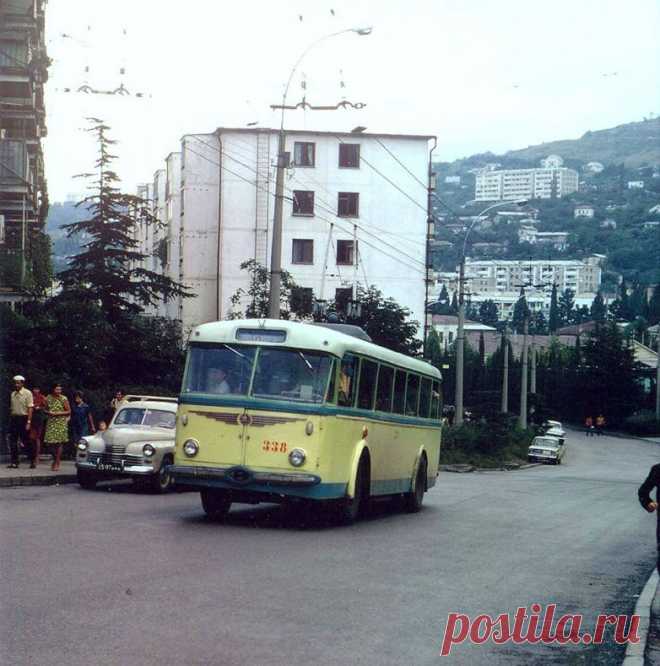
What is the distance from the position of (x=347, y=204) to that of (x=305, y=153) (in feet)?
12.5

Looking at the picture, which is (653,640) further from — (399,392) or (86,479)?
(86,479)

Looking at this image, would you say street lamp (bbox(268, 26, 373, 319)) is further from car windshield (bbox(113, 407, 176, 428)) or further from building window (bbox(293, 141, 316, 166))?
building window (bbox(293, 141, 316, 166))

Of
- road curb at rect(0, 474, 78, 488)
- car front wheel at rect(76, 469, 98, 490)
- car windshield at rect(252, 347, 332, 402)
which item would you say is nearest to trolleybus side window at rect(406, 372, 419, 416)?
car windshield at rect(252, 347, 332, 402)

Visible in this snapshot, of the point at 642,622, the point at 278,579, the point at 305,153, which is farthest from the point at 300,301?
the point at 642,622

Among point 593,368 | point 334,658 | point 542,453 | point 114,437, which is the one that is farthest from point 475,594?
point 593,368

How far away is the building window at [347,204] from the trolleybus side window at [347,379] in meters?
56.5

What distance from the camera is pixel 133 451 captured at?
21891 millimetres

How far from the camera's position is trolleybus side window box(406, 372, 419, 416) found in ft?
70.1

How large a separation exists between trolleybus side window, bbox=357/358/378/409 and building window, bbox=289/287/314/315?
87.9 feet

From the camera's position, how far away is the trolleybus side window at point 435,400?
78.1 feet

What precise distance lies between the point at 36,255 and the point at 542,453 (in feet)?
87.0

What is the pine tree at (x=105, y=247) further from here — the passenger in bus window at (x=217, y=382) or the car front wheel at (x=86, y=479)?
the passenger in bus window at (x=217, y=382)

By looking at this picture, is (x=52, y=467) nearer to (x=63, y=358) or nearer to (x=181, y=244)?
(x=63, y=358)

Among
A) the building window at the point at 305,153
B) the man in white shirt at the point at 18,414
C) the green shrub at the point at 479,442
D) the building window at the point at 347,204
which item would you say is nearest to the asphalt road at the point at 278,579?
the man in white shirt at the point at 18,414
